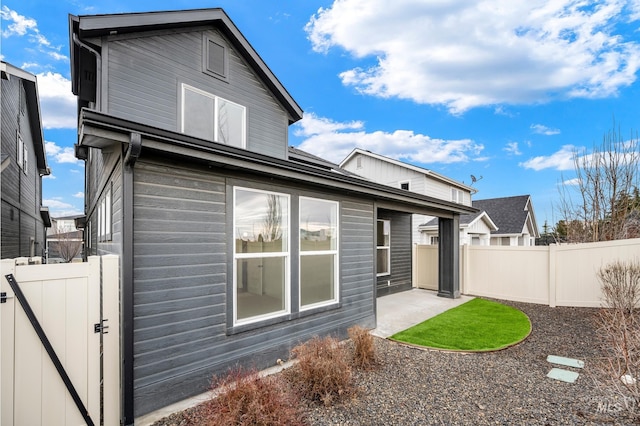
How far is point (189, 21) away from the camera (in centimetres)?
635

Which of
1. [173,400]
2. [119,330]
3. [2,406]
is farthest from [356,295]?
[2,406]

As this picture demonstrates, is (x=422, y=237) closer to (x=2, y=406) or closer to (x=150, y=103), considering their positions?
(x=150, y=103)

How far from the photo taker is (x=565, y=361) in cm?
464

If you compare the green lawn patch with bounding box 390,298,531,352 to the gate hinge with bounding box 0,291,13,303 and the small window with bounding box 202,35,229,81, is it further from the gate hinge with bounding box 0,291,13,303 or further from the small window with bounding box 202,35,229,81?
the small window with bounding box 202,35,229,81

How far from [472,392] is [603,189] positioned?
1159 cm

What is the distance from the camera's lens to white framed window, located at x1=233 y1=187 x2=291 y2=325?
13.3 feet

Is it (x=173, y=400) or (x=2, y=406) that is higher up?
(x=2, y=406)

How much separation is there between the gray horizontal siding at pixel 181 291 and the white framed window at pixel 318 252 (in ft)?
3.41

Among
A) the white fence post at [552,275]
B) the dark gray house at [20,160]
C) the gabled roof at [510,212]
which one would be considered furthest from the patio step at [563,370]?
the gabled roof at [510,212]

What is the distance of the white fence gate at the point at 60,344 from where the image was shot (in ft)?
8.15

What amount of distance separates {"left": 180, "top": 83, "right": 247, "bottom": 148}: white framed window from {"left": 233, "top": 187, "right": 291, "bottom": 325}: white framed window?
2541 mm

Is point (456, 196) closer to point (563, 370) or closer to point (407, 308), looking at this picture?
point (407, 308)

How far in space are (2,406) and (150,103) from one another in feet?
17.2

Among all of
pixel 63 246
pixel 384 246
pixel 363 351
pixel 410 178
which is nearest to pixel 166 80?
pixel 363 351
